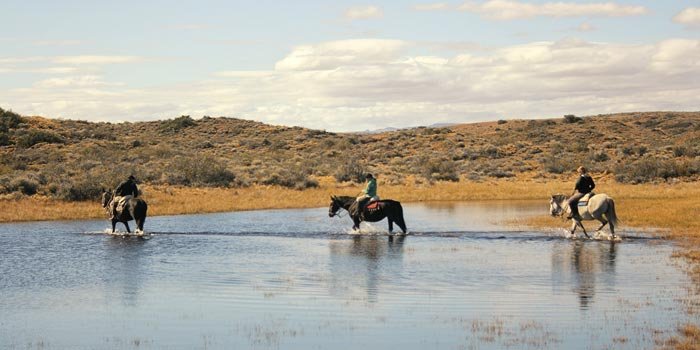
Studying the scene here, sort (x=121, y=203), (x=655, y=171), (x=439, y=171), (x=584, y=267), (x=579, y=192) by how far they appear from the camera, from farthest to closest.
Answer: (x=439, y=171) → (x=655, y=171) → (x=121, y=203) → (x=579, y=192) → (x=584, y=267)

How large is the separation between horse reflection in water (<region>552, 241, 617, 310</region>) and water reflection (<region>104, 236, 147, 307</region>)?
8509 millimetres

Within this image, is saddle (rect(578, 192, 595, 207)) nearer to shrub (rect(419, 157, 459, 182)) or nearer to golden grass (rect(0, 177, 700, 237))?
golden grass (rect(0, 177, 700, 237))

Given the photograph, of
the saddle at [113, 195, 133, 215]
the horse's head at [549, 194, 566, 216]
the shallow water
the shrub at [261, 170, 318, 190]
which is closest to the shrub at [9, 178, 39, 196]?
the shrub at [261, 170, 318, 190]

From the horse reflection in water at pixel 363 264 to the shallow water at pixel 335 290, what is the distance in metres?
0.05

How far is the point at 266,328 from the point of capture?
13.5m

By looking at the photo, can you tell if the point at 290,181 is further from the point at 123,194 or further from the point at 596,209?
the point at 596,209

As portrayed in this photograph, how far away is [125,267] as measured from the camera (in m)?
20.8

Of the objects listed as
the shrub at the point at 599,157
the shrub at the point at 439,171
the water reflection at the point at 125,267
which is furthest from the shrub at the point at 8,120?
the water reflection at the point at 125,267

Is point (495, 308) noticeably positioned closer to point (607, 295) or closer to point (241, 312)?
point (607, 295)

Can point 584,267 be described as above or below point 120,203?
below

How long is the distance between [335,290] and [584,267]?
6.48 m

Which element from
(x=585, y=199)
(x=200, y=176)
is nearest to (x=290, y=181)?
(x=200, y=176)

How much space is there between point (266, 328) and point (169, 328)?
5.07 ft

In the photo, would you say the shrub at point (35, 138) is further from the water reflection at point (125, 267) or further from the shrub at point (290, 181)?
the water reflection at point (125, 267)
